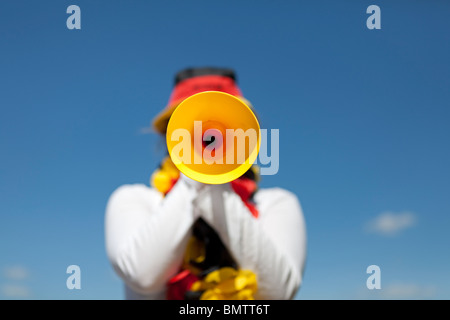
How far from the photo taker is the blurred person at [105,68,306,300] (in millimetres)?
1573

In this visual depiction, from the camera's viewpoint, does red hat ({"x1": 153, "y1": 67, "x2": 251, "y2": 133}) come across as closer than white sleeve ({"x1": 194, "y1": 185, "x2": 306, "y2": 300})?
No

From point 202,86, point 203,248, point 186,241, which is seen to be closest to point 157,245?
point 186,241

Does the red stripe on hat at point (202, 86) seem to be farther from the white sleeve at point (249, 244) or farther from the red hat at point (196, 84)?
the white sleeve at point (249, 244)

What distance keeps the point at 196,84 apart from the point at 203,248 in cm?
59

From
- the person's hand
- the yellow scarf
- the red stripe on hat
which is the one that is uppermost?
the red stripe on hat

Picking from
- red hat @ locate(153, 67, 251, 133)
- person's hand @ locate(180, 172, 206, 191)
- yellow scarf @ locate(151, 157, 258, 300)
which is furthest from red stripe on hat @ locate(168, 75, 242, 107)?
yellow scarf @ locate(151, 157, 258, 300)

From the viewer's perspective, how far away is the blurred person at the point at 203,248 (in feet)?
5.16

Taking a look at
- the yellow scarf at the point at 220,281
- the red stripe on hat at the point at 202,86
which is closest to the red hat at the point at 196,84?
the red stripe on hat at the point at 202,86

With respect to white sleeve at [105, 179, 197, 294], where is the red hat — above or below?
above

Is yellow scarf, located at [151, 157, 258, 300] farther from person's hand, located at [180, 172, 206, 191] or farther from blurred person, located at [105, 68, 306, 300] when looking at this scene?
person's hand, located at [180, 172, 206, 191]

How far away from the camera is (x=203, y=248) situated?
173 cm
